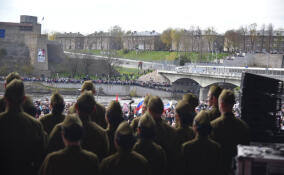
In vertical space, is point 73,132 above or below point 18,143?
above

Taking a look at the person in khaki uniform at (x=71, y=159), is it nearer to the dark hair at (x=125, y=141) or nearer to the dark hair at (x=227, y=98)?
the dark hair at (x=125, y=141)

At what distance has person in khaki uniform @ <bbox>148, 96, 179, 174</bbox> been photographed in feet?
19.7

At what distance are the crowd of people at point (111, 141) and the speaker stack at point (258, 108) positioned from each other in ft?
0.84

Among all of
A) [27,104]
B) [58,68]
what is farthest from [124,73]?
[27,104]

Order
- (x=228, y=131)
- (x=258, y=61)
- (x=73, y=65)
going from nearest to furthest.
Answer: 1. (x=228, y=131)
2. (x=258, y=61)
3. (x=73, y=65)

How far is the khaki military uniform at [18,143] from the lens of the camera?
5.33 m

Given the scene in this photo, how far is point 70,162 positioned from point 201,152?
6.18ft

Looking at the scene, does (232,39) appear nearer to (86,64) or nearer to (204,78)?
(86,64)

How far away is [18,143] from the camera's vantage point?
5.35 metres

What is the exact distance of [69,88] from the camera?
2667 inches

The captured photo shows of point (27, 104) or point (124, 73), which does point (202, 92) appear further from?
point (27, 104)

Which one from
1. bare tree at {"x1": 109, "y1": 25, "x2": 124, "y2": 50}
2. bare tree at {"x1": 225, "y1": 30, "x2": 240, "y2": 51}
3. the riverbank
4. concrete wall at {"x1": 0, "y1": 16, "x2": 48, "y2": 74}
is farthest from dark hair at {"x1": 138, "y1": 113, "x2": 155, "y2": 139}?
bare tree at {"x1": 109, "y1": 25, "x2": 124, "y2": 50}

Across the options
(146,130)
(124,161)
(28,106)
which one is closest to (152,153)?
(146,130)

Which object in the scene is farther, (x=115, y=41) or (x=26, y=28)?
(x=115, y=41)
